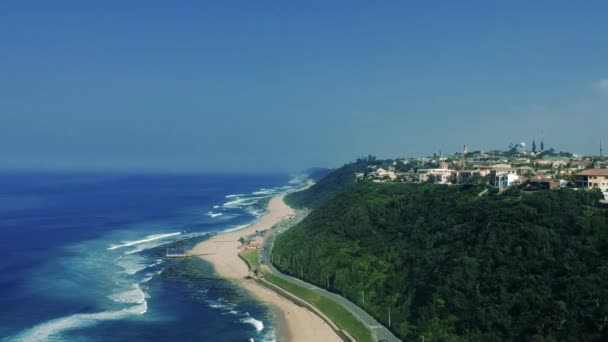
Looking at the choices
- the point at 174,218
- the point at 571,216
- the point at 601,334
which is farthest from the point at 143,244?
the point at 601,334

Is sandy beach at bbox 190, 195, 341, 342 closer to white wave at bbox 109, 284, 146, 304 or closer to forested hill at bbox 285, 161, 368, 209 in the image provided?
white wave at bbox 109, 284, 146, 304

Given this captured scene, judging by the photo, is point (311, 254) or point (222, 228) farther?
point (222, 228)

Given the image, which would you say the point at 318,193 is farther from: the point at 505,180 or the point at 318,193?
the point at 505,180

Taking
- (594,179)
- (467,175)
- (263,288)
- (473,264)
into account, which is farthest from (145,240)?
(594,179)

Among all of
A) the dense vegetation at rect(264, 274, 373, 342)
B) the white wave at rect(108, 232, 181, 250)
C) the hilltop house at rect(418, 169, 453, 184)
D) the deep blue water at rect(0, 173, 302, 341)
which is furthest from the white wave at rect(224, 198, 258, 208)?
the dense vegetation at rect(264, 274, 373, 342)

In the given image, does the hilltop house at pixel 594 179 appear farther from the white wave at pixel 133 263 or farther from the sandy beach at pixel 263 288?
the white wave at pixel 133 263

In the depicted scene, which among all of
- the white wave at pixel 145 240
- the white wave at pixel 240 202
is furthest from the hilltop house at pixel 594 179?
the white wave at pixel 240 202

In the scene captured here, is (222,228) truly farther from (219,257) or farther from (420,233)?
(420,233)
